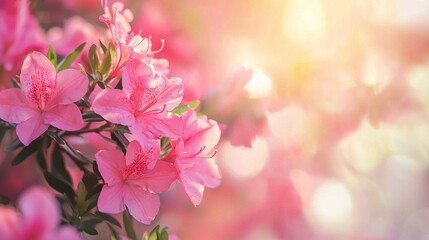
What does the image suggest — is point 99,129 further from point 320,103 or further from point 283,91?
point 320,103

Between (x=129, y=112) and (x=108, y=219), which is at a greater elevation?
(x=129, y=112)

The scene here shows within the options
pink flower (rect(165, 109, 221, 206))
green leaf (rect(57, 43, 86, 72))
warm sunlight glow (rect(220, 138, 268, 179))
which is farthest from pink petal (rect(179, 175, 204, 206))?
warm sunlight glow (rect(220, 138, 268, 179))

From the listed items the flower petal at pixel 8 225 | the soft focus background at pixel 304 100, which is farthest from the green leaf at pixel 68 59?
the soft focus background at pixel 304 100

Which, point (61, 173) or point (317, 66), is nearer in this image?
point (61, 173)

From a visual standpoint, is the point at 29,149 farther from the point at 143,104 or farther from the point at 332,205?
the point at 332,205

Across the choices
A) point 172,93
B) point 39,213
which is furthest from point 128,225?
point 39,213

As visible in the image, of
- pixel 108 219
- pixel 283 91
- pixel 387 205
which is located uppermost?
pixel 283 91

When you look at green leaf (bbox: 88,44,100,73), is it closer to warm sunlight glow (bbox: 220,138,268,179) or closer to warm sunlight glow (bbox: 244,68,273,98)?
warm sunlight glow (bbox: 244,68,273,98)

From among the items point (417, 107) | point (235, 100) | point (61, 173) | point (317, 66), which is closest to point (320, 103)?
point (317, 66)
